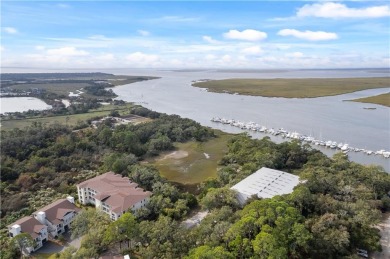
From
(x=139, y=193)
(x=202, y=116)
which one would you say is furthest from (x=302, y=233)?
(x=202, y=116)

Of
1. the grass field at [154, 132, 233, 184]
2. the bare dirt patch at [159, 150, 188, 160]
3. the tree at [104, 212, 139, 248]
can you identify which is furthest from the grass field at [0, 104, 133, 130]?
the tree at [104, 212, 139, 248]

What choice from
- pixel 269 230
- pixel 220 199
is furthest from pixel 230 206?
pixel 269 230

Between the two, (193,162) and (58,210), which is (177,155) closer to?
(193,162)

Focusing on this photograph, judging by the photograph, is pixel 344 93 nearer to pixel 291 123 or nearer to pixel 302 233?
pixel 291 123

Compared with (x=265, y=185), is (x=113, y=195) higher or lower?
lower

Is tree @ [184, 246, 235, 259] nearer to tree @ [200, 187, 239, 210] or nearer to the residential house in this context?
tree @ [200, 187, 239, 210]

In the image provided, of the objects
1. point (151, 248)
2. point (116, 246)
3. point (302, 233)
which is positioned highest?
point (302, 233)
